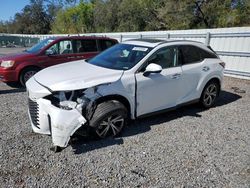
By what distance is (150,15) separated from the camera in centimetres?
2878

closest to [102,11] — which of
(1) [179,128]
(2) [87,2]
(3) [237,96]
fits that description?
(2) [87,2]

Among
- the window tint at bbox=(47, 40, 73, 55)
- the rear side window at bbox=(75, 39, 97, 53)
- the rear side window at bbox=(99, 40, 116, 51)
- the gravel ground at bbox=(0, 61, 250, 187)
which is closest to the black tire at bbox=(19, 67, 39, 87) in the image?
the window tint at bbox=(47, 40, 73, 55)

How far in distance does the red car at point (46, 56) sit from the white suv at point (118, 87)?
3225mm

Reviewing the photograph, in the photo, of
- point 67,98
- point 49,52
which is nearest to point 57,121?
point 67,98

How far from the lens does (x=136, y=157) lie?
360 centimetres

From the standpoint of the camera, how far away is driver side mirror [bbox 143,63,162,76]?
4.25m

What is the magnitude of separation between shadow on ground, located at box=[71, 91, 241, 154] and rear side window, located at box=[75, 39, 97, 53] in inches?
165

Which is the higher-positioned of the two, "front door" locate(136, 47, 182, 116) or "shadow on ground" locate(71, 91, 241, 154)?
"front door" locate(136, 47, 182, 116)

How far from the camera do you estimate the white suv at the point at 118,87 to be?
144 inches

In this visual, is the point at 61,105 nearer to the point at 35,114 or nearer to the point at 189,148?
the point at 35,114

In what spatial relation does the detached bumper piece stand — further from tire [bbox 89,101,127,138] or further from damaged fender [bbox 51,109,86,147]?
tire [bbox 89,101,127,138]

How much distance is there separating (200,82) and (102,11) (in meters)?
31.8

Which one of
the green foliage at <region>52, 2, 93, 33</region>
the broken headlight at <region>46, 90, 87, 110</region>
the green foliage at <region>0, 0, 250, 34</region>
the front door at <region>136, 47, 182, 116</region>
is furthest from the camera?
the green foliage at <region>52, 2, 93, 33</region>

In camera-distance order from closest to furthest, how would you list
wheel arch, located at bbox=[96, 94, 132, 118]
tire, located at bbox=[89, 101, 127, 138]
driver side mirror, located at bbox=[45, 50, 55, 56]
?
tire, located at bbox=[89, 101, 127, 138] < wheel arch, located at bbox=[96, 94, 132, 118] < driver side mirror, located at bbox=[45, 50, 55, 56]
